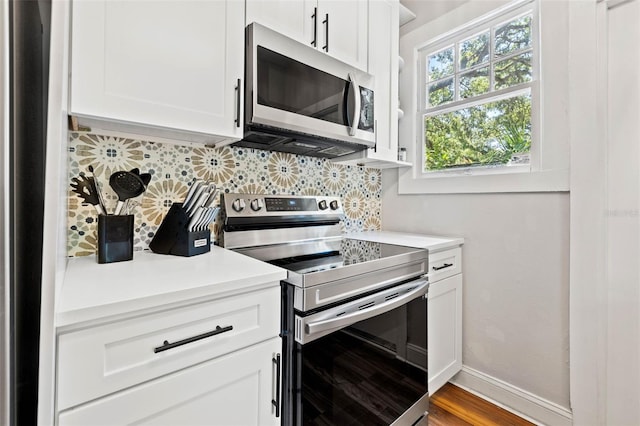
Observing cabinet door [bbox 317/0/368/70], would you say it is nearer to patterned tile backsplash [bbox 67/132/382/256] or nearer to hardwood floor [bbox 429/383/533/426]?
patterned tile backsplash [bbox 67/132/382/256]

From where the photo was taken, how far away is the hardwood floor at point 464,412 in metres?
1.56

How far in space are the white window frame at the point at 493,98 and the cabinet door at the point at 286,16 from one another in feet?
3.27

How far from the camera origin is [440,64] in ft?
6.74

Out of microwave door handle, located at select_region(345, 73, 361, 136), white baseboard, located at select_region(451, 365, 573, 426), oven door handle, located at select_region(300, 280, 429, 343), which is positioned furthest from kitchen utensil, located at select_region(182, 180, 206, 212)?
white baseboard, located at select_region(451, 365, 573, 426)

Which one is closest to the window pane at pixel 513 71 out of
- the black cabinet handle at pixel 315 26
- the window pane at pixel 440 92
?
the window pane at pixel 440 92

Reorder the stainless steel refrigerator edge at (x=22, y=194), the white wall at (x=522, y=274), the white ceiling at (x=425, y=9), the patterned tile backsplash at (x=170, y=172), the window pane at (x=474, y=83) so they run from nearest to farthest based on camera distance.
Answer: the stainless steel refrigerator edge at (x=22, y=194)
the patterned tile backsplash at (x=170, y=172)
the white wall at (x=522, y=274)
the window pane at (x=474, y=83)
the white ceiling at (x=425, y=9)

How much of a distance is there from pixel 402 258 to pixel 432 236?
748 mm

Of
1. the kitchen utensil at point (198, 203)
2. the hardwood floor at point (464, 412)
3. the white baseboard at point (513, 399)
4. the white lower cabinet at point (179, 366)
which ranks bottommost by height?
the hardwood floor at point (464, 412)

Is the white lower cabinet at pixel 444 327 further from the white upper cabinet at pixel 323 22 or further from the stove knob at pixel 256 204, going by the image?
the white upper cabinet at pixel 323 22

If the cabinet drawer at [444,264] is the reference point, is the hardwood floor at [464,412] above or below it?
below

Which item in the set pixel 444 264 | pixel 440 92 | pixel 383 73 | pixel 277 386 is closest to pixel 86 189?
pixel 277 386

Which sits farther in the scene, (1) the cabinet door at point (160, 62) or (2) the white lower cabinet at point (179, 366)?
(1) the cabinet door at point (160, 62)

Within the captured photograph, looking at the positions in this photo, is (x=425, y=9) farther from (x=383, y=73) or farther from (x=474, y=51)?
(x=383, y=73)

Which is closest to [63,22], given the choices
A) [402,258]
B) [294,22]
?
[294,22]
